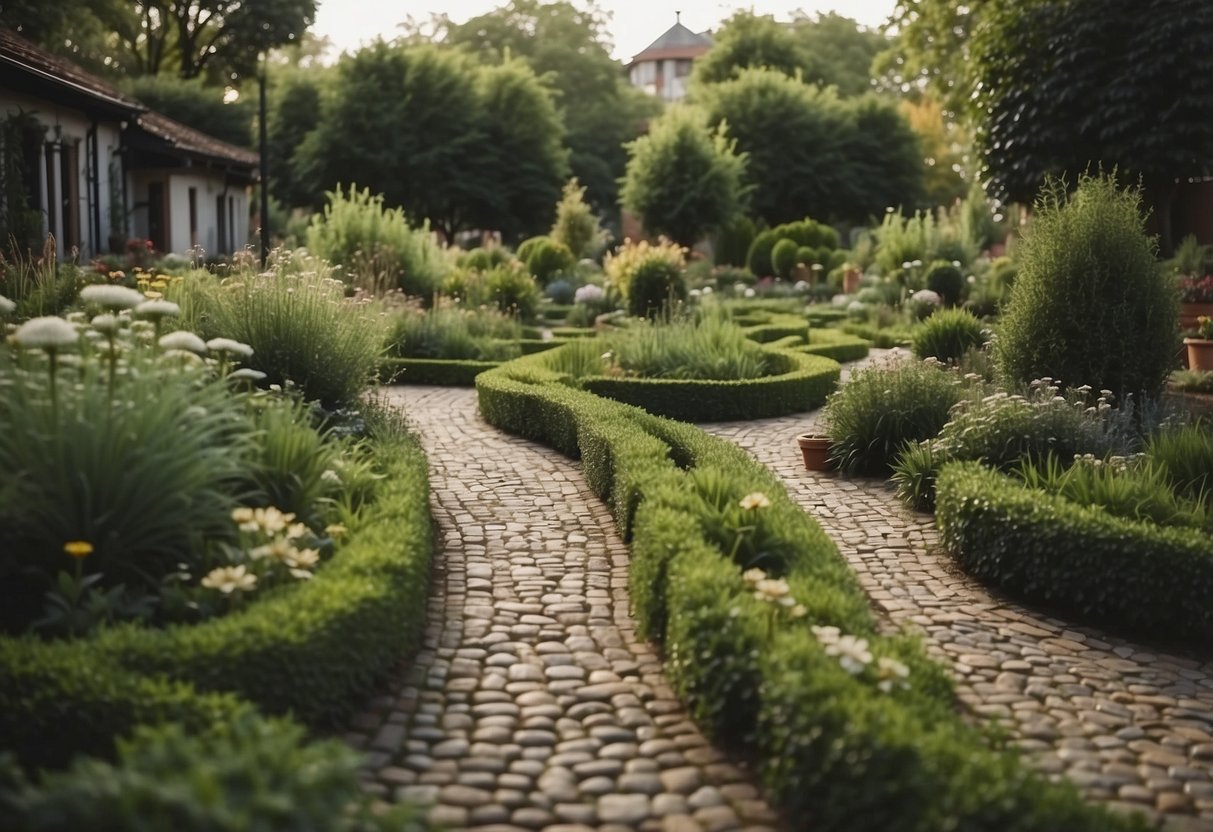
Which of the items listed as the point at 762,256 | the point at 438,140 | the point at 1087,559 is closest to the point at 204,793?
the point at 1087,559

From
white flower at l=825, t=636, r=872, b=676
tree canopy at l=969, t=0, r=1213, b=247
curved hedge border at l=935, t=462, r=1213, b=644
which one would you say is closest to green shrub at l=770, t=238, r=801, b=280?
tree canopy at l=969, t=0, r=1213, b=247

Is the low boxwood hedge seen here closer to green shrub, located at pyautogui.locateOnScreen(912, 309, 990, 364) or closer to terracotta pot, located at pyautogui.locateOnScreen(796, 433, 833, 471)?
green shrub, located at pyautogui.locateOnScreen(912, 309, 990, 364)

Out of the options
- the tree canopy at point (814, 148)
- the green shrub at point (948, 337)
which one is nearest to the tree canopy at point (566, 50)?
the tree canopy at point (814, 148)

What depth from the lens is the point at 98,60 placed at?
42.7m

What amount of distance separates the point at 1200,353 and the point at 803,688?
1198cm

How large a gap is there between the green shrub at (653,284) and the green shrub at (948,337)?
5.10 m

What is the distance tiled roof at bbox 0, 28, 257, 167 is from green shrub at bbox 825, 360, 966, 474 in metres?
11.6

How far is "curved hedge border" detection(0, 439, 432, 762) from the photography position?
13.2ft

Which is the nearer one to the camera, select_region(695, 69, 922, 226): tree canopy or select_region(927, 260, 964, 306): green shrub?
Answer: select_region(927, 260, 964, 306): green shrub

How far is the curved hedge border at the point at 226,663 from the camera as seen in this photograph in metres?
4.02

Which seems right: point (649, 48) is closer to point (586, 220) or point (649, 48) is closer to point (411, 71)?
point (411, 71)

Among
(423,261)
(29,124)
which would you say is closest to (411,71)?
(423,261)

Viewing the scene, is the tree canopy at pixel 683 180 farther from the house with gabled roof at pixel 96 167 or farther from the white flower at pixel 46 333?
the white flower at pixel 46 333

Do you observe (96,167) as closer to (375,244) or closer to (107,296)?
(375,244)
